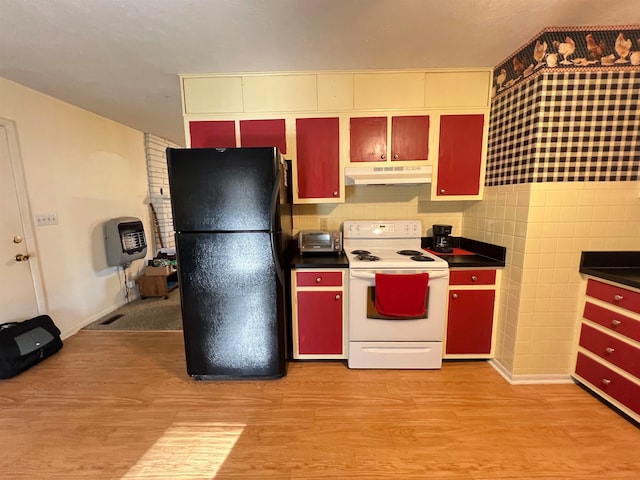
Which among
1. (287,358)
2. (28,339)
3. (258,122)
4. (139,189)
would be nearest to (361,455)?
(287,358)

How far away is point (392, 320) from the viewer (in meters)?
2.12

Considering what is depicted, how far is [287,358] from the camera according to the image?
2287mm

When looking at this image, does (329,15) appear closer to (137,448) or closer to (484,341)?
(484,341)

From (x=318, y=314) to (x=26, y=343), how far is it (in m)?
2.48

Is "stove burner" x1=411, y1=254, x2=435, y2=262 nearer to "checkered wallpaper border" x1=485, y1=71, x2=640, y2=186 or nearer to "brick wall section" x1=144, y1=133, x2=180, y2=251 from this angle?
"checkered wallpaper border" x1=485, y1=71, x2=640, y2=186

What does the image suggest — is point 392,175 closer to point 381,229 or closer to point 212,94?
point 381,229

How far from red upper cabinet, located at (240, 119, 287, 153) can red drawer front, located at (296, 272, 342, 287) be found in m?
1.10

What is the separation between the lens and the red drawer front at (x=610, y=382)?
1641 mm

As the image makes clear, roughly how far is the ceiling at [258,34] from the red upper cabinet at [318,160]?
0.45 m

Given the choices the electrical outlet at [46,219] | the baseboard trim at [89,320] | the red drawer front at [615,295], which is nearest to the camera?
the red drawer front at [615,295]

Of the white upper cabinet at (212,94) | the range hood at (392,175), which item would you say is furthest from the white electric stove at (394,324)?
the white upper cabinet at (212,94)

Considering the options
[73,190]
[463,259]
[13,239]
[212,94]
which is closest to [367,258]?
[463,259]

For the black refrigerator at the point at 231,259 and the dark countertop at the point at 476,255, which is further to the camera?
the dark countertop at the point at 476,255

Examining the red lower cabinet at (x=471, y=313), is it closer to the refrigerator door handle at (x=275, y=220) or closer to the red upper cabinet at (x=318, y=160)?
the red upper cabinet at (x=318, y=160)
